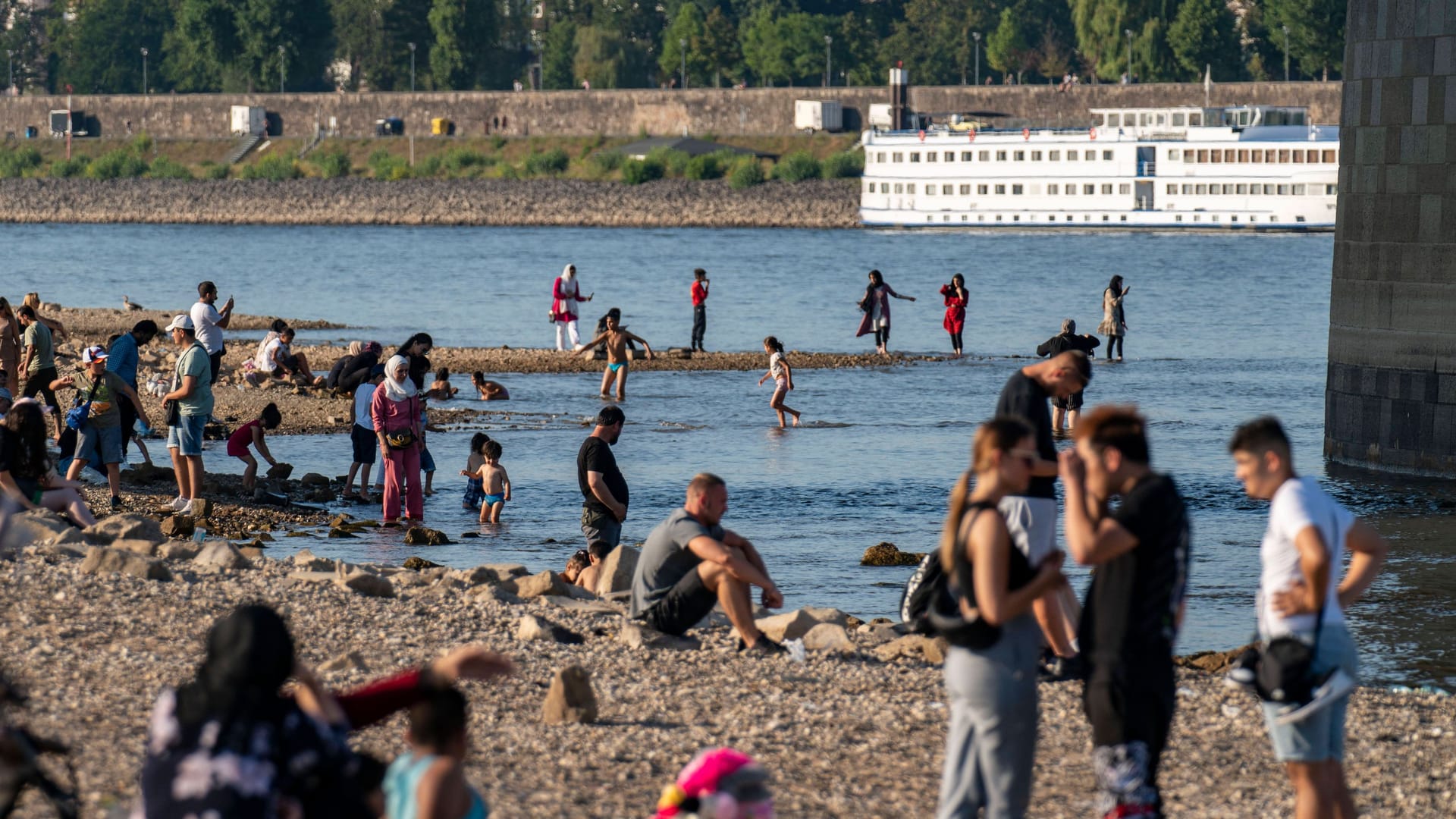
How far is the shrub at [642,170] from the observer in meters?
106

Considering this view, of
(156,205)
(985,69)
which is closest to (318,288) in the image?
(156,205)

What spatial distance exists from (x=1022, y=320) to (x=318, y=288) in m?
23.6

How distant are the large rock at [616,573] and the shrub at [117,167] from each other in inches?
4455

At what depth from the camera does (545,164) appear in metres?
111

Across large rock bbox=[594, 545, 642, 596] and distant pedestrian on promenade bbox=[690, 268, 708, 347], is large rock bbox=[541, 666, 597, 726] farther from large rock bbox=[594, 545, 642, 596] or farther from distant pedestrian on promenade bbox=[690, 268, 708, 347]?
distant pedestrian on promenade bbox=[690, 268, 708, 347]

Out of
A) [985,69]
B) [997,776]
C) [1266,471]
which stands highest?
[985,69]

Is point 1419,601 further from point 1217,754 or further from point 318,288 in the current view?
point 318,288

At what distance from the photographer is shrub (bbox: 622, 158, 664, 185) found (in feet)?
349

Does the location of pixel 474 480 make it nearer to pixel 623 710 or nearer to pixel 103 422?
pixel 103 422

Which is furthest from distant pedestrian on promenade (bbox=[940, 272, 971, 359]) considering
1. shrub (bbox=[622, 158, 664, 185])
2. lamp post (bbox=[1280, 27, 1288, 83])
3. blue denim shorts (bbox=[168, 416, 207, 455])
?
lamp post (bbox=[1280, 27, 1288, 83])

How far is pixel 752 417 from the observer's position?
2477cm

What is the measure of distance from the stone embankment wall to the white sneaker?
91.9 m

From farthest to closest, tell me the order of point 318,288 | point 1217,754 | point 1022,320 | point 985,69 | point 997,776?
point 985,69
point 318,288
point 1022,320
point 1217,754
point 997,776

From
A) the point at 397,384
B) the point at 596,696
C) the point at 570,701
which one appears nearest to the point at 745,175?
the point at 397,384
